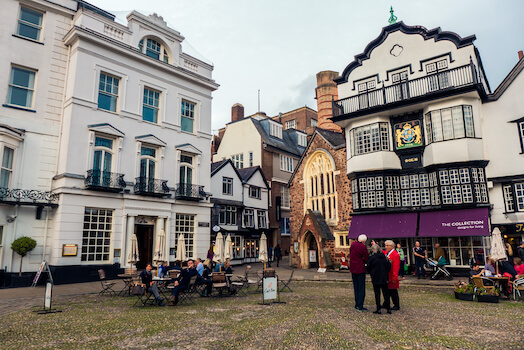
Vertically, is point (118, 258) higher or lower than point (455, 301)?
higher

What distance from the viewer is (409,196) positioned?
68.7 feet

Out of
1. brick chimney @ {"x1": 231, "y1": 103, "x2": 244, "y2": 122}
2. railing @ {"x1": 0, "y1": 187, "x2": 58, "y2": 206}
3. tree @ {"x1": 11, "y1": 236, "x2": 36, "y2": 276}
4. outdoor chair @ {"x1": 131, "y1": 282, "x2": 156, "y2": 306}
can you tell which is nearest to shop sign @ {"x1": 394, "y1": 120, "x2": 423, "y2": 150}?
outdoor chair @ {"x1": 131, "y1": 282, "x2": 156, "y2": 306}

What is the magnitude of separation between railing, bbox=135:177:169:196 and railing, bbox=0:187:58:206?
4.27 m

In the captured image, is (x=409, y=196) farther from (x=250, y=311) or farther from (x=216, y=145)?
(x=216, y=145)

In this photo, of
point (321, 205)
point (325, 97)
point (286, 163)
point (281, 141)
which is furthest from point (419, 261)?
point (281, 141)

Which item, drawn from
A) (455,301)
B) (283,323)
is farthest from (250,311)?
(455,301)

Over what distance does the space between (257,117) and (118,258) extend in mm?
27786

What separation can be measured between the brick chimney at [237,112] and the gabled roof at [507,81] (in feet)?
101

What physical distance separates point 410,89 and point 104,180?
18707 mm

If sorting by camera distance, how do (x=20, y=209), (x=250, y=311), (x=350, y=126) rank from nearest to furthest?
(x=250, y=311), (x=20, y=209), (x=350, y=126)

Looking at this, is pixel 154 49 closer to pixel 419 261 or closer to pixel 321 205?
pixel 321 205

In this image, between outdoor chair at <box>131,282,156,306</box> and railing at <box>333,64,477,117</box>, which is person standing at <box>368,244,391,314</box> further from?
railing at <box>333,64,477,117</box>

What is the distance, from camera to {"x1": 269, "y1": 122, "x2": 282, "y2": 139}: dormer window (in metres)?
40.7

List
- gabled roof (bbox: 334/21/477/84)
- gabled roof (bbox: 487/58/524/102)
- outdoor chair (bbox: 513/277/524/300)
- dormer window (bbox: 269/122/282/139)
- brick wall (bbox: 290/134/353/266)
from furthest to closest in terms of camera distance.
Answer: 1. dormer window (bbox: 269/122/282/139)
2. brick wall (bbox: 290/134/353/266)
3. gabled roof (bbox: 334/21/477/84)
4. gabled roof (bbox: 487/58/524/102)
5. outdoor chair (bbox: 513/277/524/300)
